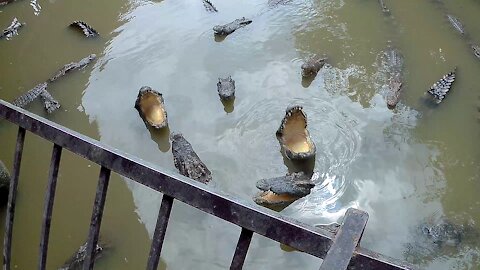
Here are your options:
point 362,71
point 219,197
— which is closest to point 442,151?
point 362,71

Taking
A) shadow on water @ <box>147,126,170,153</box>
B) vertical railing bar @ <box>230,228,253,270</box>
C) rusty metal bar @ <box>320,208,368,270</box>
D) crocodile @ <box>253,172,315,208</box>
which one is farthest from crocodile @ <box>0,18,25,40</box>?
rusty metal bar @ <box>320,208,368,270</box>

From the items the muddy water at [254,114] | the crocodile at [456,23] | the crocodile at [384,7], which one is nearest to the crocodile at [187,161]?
the muddy water at [254,114]

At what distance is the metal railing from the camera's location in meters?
1.19

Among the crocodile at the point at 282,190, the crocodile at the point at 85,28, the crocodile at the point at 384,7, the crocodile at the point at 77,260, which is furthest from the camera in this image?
the crocodile at the point at 384,7

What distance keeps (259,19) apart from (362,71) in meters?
1.19

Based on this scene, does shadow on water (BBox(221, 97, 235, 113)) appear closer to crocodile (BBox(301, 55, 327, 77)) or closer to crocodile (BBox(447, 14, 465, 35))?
crocodile (BBox(301, 55, 327, 77))

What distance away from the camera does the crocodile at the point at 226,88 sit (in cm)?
405

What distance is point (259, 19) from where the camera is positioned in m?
4.97

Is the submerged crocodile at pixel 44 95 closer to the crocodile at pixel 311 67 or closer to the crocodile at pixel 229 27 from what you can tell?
the crocodile at pixel 229 27

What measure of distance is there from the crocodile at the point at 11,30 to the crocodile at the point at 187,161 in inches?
91.8

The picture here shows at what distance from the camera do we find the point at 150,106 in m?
4.01

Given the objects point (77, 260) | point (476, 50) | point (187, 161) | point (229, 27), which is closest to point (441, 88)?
point (476, 50)

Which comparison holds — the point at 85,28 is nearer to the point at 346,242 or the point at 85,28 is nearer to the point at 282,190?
the point at 282,190

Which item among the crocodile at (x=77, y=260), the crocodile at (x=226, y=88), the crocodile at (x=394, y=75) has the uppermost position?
the crocodile at (x=394, y=75)
